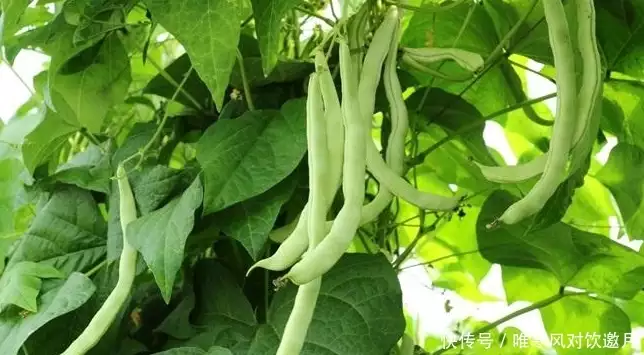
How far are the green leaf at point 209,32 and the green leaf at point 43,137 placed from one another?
10.0 inches

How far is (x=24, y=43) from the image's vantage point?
2.23 ft

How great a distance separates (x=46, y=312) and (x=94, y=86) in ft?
0.67

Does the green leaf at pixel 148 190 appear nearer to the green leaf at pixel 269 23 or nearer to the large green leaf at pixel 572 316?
the green leaf at pixel 269 23

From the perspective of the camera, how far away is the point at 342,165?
51 cm

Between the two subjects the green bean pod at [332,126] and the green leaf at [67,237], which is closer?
the green bean pod at [332,126]

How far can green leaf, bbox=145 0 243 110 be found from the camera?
1.68 feet

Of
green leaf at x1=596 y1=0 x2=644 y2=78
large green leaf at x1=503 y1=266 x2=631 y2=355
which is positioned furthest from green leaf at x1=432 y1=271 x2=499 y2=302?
green leaf at x1=596 y1=0 x2=644 y2=78

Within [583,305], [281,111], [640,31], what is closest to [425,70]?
[281,111]

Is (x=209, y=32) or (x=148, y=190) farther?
(x=148, y=190)

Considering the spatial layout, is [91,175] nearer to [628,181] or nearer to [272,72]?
[272,72]

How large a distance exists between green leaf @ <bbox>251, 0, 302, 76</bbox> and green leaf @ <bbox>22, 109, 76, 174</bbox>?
11.2 inches

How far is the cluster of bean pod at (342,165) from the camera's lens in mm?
483

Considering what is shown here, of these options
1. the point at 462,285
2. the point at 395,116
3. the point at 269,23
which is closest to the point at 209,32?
the point at 269,23

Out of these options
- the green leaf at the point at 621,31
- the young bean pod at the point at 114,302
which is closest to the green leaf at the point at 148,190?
the young bean pod at the point at 114,302
